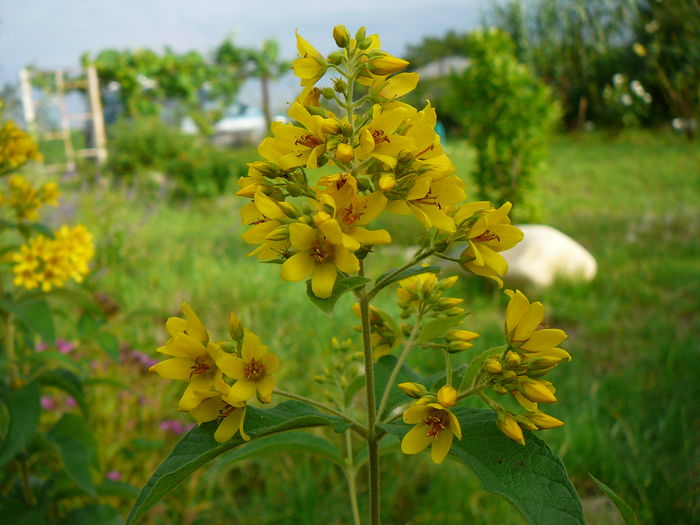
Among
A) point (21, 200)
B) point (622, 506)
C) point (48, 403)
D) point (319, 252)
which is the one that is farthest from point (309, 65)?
point (48, 403)

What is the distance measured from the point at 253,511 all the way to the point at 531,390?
156 cm

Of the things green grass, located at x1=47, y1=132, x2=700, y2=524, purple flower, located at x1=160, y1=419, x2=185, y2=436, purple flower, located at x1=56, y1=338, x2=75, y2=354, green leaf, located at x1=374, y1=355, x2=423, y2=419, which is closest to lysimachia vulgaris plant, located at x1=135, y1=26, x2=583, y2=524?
green leaf, located at x1=374, y1=355, x2=423, y2=419

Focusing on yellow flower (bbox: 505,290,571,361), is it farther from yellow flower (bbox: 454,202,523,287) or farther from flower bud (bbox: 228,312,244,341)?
flower bud (bbox: 228,312,244,341)

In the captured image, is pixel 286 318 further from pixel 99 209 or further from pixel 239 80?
pixel 239 80

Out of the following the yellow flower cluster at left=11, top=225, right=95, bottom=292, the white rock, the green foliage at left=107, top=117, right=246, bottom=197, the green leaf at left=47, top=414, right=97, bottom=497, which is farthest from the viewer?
the green foliage at left=107, top=117, right=246, bottom=197

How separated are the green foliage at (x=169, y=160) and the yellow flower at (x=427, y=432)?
779cm

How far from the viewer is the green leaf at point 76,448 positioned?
60.6 inches

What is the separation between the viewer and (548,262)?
4441 mm

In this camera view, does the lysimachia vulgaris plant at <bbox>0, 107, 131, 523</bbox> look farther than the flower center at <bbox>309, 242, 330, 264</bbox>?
Yes

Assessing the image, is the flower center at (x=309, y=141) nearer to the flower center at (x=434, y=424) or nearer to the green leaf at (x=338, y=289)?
the green leaf at (x=338, y=289)

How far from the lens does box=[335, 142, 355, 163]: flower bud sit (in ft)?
2.37

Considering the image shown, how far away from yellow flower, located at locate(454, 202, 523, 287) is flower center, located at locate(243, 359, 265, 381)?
30 cm

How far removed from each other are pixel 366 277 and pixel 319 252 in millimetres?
84

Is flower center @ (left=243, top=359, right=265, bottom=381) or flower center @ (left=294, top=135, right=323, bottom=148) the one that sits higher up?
flower center @ (left=294, top=135, right=323, bottom=148)
